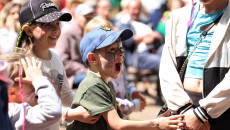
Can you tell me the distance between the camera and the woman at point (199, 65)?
10.3 feet

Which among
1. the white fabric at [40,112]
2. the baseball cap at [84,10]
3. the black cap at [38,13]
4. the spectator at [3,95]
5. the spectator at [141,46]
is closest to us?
the spectator at [3,95]

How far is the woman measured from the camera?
3.13 meters

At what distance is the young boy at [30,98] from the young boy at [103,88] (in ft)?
0.98

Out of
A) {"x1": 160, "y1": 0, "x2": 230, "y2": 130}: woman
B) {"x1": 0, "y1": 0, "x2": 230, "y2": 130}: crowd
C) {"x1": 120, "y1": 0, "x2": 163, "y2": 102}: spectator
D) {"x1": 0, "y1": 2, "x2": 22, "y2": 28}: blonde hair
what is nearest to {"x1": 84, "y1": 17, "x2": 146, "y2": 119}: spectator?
{"x1": 0, "y1": 0, "x2": 230, "y2": 130}: crowd

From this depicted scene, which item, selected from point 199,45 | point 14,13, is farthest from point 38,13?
point 14,13

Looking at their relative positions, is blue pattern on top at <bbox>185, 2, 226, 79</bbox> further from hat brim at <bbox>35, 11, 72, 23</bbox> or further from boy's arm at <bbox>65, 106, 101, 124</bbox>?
hat brim at <bbox>35, 11, 72, 23</bbox>

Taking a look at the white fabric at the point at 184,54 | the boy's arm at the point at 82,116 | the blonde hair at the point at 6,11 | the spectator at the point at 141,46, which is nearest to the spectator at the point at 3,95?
the boy's arm at the point at 82,116

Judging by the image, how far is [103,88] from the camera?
2.94 m

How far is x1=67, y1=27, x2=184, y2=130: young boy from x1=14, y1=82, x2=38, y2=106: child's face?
313 millimetres

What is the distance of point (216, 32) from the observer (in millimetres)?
3191

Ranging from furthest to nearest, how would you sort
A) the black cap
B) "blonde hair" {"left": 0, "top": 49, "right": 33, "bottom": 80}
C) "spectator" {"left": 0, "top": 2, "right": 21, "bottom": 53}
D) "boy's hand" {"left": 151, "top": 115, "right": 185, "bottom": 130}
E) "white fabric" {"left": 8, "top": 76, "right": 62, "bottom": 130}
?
"spectator" {"left": 0, "top": 2, "right": 21, "bottom": 53} → the black cap → "boy's hand" {"left": 151, "top": 115, "right": 185, "bottom": 130} → "blonde hair" {"left": 0, "top": 49, "right": 33, "bottom": 80} → "white fabric" {"left": 8, "top": 76, "right": 62, "bottom": 130}

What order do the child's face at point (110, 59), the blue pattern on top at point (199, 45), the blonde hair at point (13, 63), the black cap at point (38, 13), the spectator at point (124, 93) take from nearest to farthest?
the blonde hair at point (13, 63) < the child's face at point (110, 59) < the blue pattern on top at point (199, 45) < the black cap at point (38, 13) < the spectator at point (124, 93)

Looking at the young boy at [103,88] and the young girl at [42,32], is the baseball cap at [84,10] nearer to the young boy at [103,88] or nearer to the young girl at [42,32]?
the young girl at [42,32]

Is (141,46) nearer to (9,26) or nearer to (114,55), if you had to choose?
(9,26)
